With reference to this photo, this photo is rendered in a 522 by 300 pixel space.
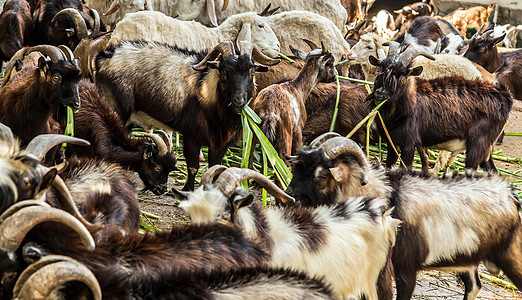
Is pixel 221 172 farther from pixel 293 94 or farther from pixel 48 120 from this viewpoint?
pixel 293 94

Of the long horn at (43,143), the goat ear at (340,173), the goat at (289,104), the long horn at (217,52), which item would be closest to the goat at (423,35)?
the goat at (289,104)

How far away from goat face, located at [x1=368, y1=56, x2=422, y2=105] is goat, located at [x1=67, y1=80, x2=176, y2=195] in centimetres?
231

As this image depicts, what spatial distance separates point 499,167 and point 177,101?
4756 mm

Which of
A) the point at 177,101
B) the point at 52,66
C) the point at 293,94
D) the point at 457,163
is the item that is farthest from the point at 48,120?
the point at 457,163

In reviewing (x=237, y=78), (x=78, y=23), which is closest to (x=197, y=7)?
(x=78, y=23)

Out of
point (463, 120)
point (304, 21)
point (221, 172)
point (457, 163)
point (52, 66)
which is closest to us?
point (221, 172)

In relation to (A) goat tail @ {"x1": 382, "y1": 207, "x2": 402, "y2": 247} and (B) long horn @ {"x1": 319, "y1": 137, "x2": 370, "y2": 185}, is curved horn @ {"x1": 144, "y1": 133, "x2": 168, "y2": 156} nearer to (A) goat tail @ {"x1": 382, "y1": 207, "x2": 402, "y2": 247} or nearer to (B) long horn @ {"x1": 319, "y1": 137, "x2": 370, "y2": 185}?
(B) long horn @ {"x1": 319, "y1": 137, "x2": 370, "y2": 185}

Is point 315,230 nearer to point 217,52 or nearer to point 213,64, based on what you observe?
point 213,64

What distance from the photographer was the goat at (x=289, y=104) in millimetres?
7242

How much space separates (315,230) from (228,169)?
2.18 feet

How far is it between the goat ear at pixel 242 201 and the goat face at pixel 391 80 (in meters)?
3.68

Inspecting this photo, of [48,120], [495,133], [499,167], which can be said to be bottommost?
[499,167]

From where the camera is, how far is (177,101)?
7562 mm

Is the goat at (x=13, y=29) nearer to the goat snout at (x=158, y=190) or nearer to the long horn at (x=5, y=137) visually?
the goat snout at (x=158, y=190)
